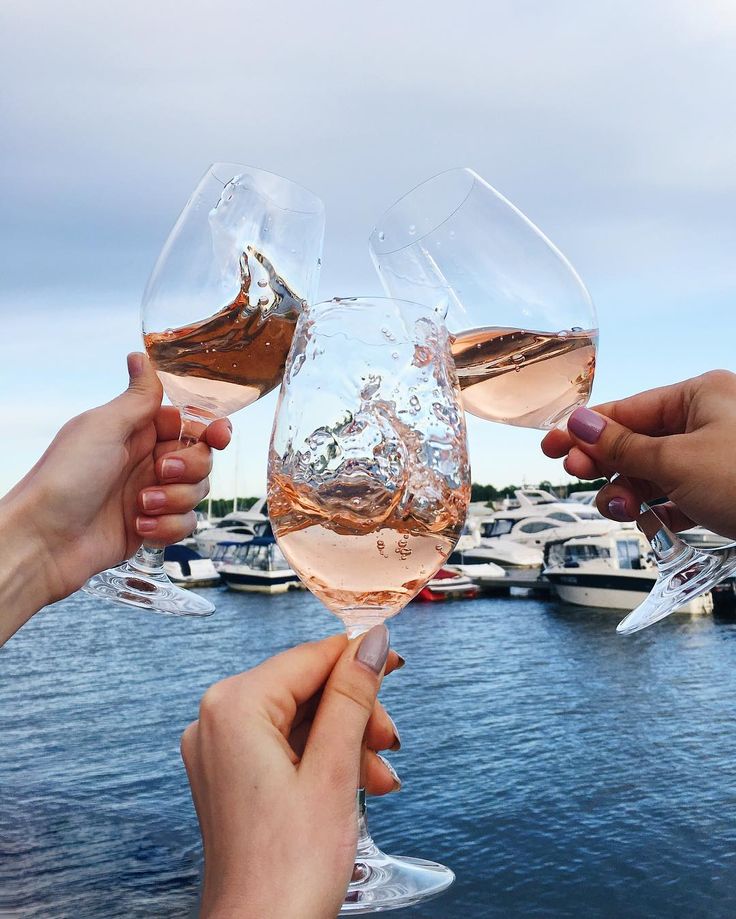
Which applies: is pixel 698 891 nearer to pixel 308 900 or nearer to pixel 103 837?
pixel 103 837

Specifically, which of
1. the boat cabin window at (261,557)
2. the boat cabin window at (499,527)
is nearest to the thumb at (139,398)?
the boat cabin window at (261,557)

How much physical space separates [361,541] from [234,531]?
46.9m

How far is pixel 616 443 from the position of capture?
2.24 m

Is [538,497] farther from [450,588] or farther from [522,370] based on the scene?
[522,370]

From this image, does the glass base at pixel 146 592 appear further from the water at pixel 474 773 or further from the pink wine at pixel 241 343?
the water at pixel 474 773

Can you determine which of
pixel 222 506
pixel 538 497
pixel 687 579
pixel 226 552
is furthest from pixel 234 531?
pixel 687 579

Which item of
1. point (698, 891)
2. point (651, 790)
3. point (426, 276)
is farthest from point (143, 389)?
point (651, 790)

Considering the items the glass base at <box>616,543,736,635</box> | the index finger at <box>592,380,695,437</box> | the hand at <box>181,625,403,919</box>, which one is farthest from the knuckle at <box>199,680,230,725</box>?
the index finger at <box>592,380,695,437</box>

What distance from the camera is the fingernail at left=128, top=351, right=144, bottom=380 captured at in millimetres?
2514

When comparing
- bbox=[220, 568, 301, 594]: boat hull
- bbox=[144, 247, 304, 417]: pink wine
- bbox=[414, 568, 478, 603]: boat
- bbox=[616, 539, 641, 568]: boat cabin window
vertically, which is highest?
bbox=[144, 247, 304, 417]: pink wine

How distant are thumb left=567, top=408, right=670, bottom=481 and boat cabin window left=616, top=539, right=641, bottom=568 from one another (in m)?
28.7

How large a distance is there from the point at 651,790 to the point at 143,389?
1065 centimetres

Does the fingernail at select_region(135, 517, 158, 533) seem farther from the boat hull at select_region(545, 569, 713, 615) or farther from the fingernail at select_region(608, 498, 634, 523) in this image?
the boat hull at select_region(545, 569, 713, 615)

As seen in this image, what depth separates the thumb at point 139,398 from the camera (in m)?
2.61
